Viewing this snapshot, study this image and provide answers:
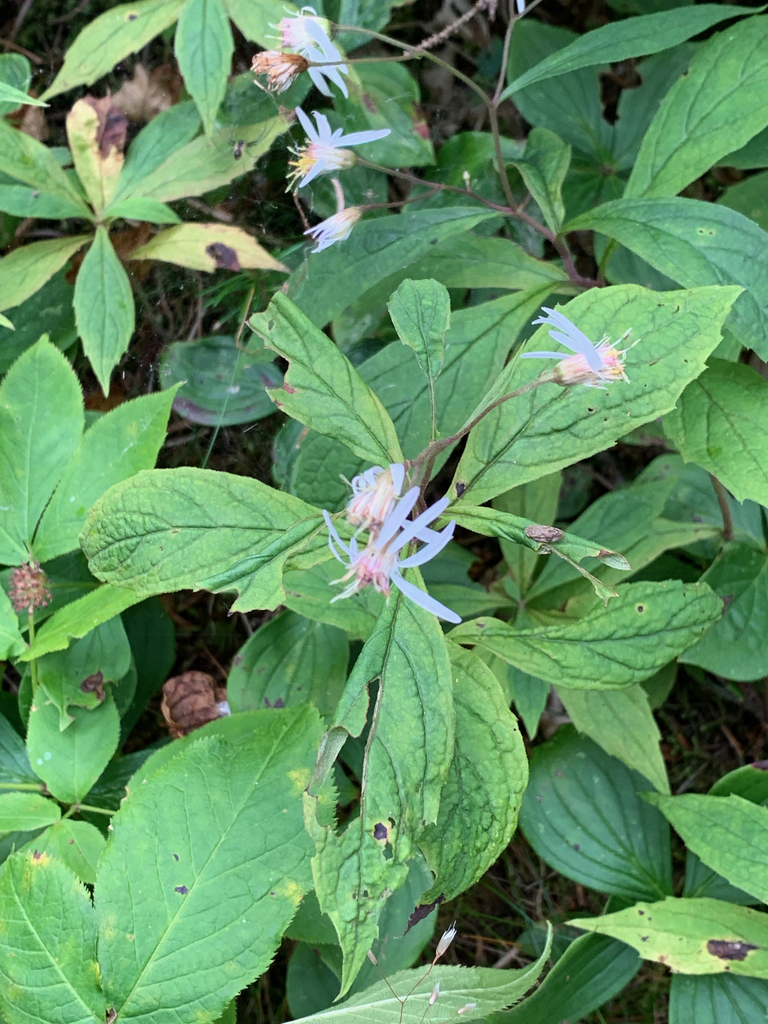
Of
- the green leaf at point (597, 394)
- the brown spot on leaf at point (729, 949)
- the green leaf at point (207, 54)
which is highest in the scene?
the green leaf at point (207, 54)

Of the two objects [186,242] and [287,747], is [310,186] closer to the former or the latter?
[186,242]

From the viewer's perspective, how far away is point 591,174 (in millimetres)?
1721

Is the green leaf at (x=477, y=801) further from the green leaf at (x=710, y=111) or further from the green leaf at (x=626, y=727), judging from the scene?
the green leaf at (x=710, y=111)

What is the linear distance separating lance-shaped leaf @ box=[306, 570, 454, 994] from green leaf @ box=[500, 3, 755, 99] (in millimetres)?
868

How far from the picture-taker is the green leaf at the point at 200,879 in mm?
1070

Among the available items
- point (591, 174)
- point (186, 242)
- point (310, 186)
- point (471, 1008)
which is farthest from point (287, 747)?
point (591, 174)

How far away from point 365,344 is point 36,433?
2.11 ft

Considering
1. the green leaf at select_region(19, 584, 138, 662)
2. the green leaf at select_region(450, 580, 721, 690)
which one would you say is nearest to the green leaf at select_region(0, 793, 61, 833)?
the green leaf at select_region(19, 584, 138, 662)

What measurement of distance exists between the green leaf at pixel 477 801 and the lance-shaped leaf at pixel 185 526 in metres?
0.31

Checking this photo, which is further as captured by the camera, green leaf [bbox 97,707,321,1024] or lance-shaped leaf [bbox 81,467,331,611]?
green leaf [bbox 97,707,321,1024]

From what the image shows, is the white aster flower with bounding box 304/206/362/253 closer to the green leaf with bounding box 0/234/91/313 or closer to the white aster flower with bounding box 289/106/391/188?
the white aster flower with bounding box 289/106/391/188

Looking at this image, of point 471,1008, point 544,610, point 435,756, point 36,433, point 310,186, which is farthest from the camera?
point 310,186

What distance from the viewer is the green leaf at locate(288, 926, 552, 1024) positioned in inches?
44.6

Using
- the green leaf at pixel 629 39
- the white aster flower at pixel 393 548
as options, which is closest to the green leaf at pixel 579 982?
the white aster flower at pixel 393 548
